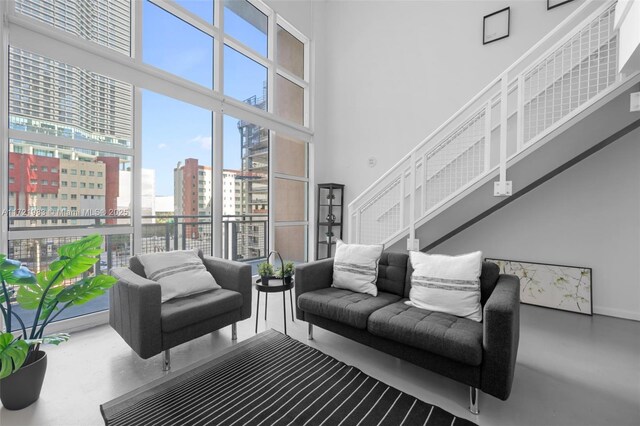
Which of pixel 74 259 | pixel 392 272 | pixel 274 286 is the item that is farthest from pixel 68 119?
pixel 392 272

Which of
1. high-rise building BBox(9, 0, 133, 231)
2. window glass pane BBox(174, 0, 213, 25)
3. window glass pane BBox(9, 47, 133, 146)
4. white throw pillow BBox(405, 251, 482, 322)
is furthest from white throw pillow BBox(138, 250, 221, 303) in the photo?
window glass pane BBox(174, 0, 213, 25)

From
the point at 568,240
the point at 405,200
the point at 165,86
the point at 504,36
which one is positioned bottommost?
the point at 568,240

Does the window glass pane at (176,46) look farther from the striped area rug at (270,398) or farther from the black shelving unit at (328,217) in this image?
the striped area rug at (270,398)

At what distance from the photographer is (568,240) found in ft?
11.5

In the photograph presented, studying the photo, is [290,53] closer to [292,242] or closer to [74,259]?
[292,242]

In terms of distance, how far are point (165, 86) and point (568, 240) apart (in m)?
4.99

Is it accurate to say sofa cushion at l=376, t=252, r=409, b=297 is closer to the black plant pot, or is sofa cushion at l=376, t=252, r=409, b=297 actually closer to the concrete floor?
the concrete floor

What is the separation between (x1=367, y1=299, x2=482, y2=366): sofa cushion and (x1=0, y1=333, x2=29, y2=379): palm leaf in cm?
207

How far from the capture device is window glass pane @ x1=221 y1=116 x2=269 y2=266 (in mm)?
4266

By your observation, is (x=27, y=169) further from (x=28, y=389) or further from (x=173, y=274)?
(x=28, y=389)

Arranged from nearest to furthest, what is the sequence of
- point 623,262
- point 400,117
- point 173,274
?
point 173,274 → point 623,262 → point 400,117

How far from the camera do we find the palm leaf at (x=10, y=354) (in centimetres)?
159

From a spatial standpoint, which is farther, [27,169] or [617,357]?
[27,169]

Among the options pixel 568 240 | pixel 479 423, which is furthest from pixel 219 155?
pixel 568 240
